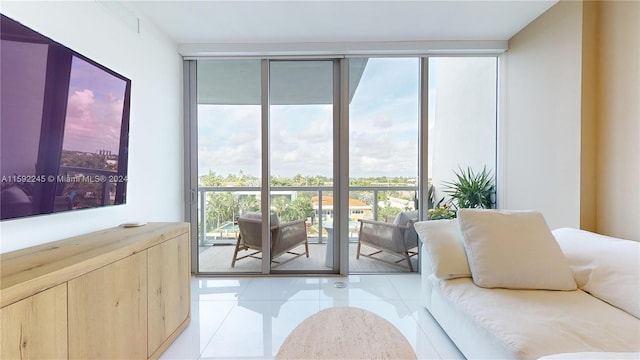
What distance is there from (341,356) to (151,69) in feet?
8.93

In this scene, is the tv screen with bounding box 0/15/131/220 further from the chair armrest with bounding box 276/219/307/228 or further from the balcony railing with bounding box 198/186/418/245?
the chair armrest with bounding box 276/219/307/228

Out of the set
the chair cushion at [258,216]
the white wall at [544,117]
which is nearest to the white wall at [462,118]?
the white wall at [544,117]

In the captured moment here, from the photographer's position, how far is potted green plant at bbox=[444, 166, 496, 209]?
2.93 meters

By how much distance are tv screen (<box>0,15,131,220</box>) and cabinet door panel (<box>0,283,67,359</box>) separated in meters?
0.53

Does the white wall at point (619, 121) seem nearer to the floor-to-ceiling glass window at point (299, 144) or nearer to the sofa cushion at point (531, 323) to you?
the sofa cushion at point (531, 323)

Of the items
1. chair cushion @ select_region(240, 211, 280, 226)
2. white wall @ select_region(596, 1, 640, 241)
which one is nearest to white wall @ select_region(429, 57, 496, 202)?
white wall @ select_region(596, 1, 640, 241)

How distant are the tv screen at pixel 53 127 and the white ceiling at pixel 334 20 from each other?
40.0 inches

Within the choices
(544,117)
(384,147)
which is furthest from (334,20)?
(544,117)

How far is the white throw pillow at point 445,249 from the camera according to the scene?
5.72ft

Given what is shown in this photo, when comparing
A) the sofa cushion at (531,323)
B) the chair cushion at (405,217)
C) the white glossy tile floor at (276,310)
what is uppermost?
the chair cushion at (405,217)

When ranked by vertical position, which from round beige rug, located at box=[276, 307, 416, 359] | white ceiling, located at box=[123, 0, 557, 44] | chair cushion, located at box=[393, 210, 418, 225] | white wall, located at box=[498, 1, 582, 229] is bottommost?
round beige rug, located at box=[276, 307, 416, 359]

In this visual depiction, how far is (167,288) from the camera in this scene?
1650 mm

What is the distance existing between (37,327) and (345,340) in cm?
118

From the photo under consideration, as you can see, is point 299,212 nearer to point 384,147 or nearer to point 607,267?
point 384,147
